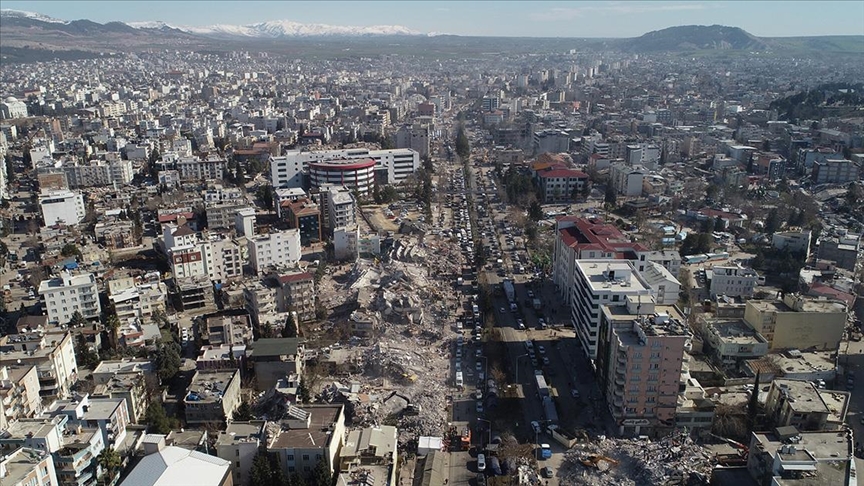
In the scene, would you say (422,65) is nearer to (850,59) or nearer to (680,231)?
(850,59)

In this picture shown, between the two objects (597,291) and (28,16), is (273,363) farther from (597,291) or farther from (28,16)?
(28,16)

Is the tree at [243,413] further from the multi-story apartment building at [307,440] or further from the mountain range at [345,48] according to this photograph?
the mountain range at [345,48]

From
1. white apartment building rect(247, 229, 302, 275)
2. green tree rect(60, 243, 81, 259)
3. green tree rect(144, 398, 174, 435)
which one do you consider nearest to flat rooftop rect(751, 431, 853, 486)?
green tree rect(144, 398, 174, 435)

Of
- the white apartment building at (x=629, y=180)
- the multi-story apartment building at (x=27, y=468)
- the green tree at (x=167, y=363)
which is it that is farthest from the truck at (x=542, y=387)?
the white apartment building at (x=629, y=180)

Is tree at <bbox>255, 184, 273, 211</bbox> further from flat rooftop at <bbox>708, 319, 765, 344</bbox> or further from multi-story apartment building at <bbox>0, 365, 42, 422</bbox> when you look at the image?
flat rooftop at <bbox>708, 319, 765, 344</bbox>

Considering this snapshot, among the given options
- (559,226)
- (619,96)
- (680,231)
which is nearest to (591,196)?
(680,231)

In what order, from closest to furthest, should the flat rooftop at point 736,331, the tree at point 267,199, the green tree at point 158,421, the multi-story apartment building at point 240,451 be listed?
the multi-story apartment building at point 240,451 < the green tree at point 158,421 < the flat rooftop at point 736,331 < the tree at point 267,199
